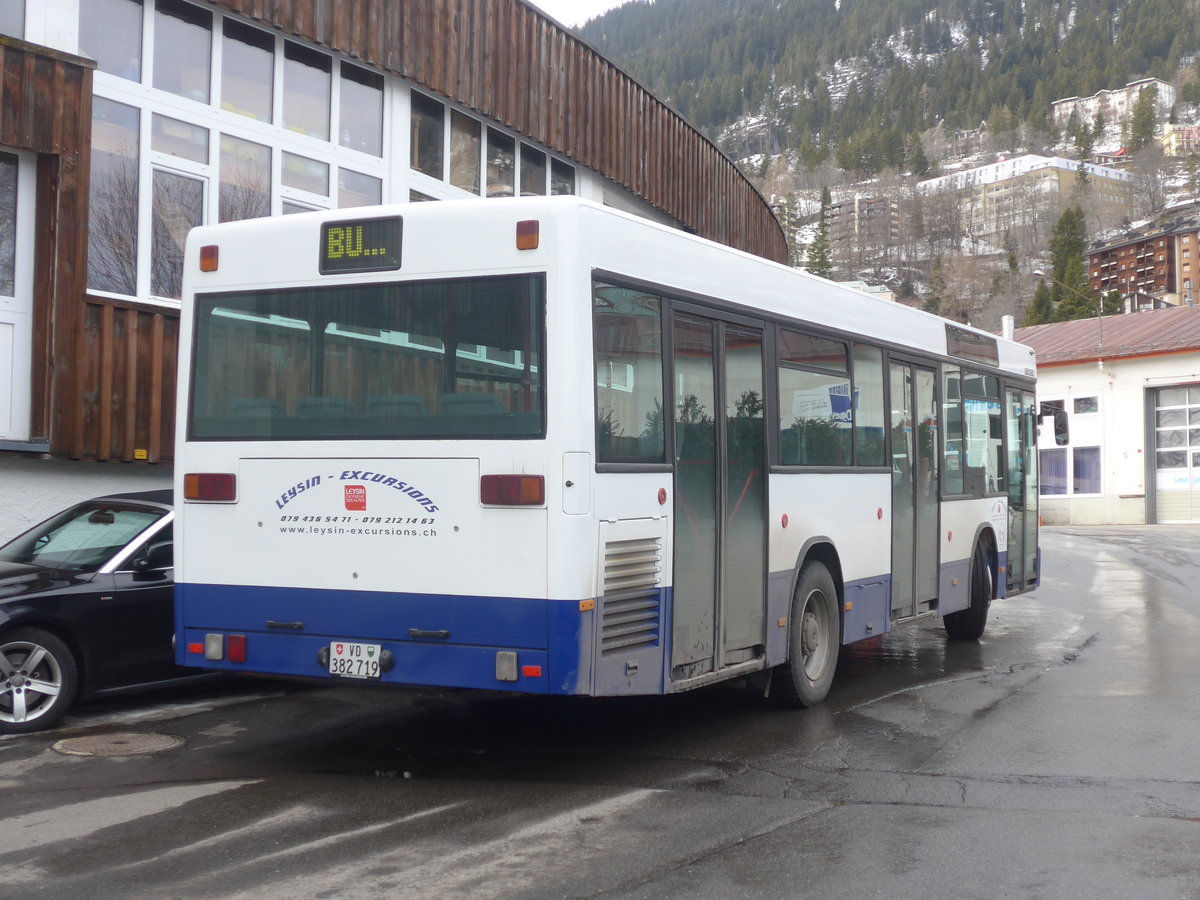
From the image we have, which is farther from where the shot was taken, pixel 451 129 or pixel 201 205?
pixel 451 129

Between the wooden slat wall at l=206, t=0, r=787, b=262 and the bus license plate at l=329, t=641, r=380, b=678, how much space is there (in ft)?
31.7

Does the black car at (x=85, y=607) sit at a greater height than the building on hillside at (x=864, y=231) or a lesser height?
lesser

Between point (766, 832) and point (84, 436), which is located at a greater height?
point (84, 436)

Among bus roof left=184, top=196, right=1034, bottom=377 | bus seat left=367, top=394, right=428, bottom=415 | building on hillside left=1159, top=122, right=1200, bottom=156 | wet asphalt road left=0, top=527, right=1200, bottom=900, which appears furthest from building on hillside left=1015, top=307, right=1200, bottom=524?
building on hillside left=1159, top=122, right=1200, bottom=156

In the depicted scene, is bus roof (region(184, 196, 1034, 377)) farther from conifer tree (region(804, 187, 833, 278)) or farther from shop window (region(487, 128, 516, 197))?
conifer tree (region(804, 187, 833, 278))

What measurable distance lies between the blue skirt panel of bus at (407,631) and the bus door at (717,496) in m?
0.97

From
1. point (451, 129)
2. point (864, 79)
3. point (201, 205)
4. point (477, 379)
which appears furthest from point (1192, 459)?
point (864, 79)

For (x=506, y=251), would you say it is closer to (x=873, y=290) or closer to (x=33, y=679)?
(x=33, y=679)

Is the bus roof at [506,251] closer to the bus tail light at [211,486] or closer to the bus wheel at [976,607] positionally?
the bus tail light at [211,486]

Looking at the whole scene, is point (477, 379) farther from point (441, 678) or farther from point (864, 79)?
point (864, 79)

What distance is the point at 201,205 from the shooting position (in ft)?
47.6

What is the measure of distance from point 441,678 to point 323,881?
5.57ft

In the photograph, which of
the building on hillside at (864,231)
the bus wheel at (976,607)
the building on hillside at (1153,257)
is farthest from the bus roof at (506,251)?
the building on hillside at (1153,257)

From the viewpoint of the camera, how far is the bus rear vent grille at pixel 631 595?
22.0ft
